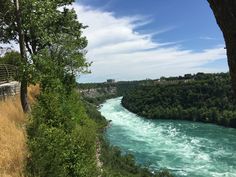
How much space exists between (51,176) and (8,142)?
1935 mm

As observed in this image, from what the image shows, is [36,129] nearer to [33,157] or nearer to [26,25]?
[33,157]

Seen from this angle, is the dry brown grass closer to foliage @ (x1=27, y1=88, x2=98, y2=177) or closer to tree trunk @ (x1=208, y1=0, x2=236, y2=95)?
foliage @ (x1=27, y1=88, x2=98, y2=177)

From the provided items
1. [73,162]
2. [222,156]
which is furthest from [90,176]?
[222,156]

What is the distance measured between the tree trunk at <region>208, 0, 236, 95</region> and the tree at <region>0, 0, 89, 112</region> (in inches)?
773

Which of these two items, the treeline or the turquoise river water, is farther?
the treeline

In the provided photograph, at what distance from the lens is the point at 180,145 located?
104m

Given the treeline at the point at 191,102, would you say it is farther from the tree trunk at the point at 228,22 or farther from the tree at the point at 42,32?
the tree trunk at the point at 228,22

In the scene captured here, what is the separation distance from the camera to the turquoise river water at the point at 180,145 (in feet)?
264

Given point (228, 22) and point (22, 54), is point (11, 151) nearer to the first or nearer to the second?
point (22, 54)

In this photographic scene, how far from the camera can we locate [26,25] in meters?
23.3

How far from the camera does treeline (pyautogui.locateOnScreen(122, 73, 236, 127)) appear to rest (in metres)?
149

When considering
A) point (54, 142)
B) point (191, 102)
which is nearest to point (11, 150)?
point (54, 142)

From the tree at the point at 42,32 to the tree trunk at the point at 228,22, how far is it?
64.4 ft

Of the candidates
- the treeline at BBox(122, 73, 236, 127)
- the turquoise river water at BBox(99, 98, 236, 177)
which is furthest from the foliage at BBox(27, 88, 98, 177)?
the treeline at BBox(122, 73, 236, 127)
